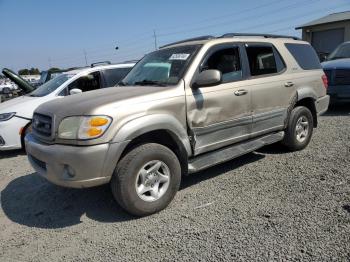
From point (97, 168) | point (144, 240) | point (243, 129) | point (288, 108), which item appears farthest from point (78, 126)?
point (288, 108)

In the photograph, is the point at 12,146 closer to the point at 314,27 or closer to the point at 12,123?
the point at 12,123

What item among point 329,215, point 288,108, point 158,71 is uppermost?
point 158,71

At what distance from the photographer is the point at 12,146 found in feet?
21.7

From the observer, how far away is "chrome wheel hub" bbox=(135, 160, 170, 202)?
372cm

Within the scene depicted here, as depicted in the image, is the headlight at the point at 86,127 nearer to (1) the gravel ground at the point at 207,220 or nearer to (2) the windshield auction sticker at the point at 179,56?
(1) the gravel ground at the point at 207,220

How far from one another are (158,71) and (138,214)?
75.2 inches

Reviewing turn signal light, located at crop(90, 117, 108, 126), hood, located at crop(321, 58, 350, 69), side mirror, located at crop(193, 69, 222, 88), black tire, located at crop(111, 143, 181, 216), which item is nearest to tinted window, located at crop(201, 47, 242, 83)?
side mirror, located at crop(193, 69, 222, 88)

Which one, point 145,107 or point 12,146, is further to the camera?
point 12,146

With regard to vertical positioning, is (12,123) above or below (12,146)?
above

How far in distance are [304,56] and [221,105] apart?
8.05 feet

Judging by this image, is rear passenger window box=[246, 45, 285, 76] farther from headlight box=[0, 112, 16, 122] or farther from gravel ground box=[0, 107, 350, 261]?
headlight box=[0, 112, 16, 122]

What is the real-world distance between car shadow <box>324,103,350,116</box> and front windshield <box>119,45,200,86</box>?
20.4 feet

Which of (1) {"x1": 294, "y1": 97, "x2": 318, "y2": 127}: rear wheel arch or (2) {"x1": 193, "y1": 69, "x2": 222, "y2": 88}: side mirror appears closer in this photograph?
(2) {"x1": 193, "y1": 69, "x2": 222, "y2": 88}: side mirror

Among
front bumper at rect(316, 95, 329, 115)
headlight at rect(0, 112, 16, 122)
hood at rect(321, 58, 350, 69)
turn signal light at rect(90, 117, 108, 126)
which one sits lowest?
front bumper at rect(316, 95, 329, 115)
